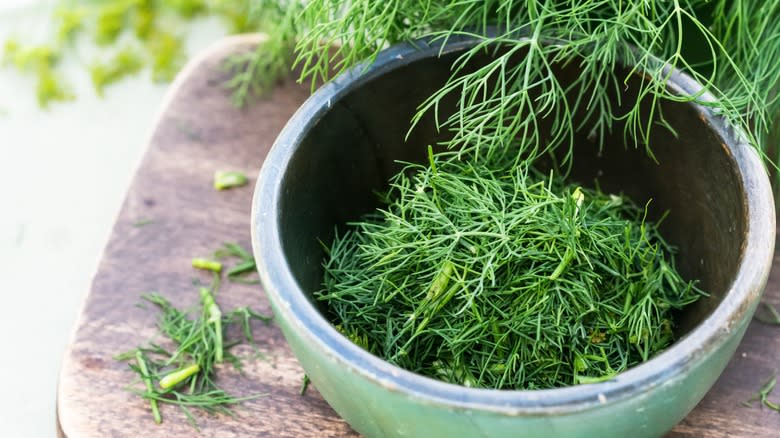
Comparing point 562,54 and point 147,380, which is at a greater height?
point 562,54

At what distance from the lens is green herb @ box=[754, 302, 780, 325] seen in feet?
2.60

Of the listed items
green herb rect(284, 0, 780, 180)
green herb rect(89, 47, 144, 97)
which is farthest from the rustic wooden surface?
green herb rect(89, 47, 144, 97)

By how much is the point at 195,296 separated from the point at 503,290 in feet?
1.10

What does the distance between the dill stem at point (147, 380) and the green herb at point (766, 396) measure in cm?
50

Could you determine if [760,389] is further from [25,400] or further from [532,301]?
[25,400]

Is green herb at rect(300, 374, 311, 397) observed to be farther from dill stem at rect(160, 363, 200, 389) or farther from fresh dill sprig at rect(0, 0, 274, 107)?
fresh dill sprig at rect(0, 0, 274, 107)

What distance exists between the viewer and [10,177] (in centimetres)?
121

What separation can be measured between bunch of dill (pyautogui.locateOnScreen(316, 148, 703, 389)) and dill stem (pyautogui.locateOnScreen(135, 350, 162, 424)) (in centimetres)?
18

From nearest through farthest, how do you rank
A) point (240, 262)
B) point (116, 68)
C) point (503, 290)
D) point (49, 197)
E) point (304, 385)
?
point (503, 290)
point (304, 385)
point (240, 262)
point (49, 197)
point (116, 68)

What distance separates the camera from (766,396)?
74 centimetres

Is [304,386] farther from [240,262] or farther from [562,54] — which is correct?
[562,54]

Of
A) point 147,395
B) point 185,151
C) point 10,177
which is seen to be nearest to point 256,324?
point 147,395

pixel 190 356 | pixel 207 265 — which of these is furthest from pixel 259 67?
pixel 190 356

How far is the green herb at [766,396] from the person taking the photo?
735 mm
